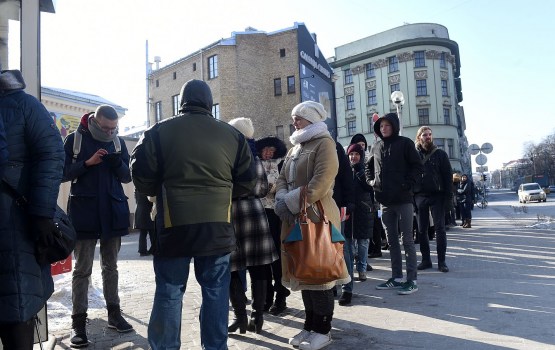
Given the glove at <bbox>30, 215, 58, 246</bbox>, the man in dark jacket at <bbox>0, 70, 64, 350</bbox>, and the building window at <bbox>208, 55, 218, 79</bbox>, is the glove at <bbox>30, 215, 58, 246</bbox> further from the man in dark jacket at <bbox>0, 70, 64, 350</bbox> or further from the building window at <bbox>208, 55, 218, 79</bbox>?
the building window at <bbox>208, 55, 218, 79</bbox>

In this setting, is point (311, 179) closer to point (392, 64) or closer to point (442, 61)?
point (392, 64)

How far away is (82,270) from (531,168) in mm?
98392

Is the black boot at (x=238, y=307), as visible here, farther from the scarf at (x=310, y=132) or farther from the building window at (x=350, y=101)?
the building window at (x=350, y=101)

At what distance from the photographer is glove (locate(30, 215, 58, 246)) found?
2352 mm

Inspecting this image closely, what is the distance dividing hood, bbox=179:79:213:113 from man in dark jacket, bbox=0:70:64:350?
2.70ft

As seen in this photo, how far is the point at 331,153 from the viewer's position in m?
3.66

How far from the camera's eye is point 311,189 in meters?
3.51

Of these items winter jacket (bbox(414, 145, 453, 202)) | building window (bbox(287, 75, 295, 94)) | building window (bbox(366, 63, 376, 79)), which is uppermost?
building window (bbox(366, 63, 376, 79))

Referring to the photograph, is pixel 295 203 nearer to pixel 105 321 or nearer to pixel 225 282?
pixel 225 282

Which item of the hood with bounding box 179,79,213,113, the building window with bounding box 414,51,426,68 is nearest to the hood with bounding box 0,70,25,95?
the hood with bounding box 179,79,213,113

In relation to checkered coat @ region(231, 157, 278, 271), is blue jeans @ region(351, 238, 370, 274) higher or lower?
lower

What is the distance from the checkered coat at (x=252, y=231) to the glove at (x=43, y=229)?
185 centimetres

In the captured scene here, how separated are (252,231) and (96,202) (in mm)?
1444

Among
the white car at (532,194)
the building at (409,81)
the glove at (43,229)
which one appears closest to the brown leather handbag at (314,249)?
the glove at (43,229)
